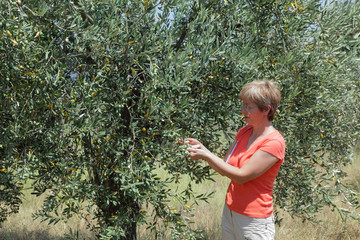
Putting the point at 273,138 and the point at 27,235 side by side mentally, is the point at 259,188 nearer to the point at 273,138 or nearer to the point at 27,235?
the point at 273,138

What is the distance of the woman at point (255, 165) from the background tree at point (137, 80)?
459 mm

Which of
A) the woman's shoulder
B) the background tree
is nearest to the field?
the background tree

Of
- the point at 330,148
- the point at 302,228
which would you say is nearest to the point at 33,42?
the point at 330,148

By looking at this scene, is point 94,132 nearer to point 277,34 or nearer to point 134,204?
point 134,204

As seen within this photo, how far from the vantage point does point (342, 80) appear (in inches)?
187

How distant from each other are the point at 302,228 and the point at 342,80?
4.22 metres

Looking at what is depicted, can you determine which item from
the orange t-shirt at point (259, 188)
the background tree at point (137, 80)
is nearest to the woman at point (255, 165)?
the orange t-shirt at point (259, 188)

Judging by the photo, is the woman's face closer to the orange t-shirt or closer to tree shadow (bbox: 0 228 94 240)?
the orange t-shirt

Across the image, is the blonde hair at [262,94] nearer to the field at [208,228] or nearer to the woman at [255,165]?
the woman at [255,165]

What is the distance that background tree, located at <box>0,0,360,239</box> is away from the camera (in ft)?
11.1

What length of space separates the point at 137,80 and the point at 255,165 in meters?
1.54

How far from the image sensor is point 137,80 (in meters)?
4.01

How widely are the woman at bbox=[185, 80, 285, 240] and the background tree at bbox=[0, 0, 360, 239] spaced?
18.1 inches

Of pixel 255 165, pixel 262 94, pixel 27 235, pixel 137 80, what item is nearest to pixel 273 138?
pixel 255 165
